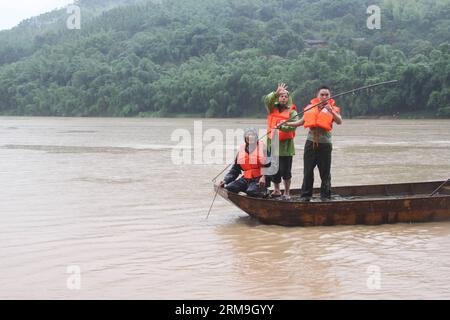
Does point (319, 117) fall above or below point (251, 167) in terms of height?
above

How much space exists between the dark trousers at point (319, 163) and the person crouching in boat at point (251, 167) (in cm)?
51

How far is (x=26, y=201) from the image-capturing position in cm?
1048

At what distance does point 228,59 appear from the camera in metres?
79.9

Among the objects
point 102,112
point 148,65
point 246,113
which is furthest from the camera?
point 148,65

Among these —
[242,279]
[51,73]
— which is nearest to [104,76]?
[51,73]

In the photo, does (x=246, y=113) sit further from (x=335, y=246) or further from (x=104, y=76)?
(x=335, y=246)

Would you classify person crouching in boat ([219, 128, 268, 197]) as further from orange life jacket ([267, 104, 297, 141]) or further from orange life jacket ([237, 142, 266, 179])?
orange life jacket ([267, 104, 297, 141])

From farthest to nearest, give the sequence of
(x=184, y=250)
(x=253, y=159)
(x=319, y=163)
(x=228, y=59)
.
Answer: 1. (x=228, y=59)
2. (x=253, y=159)
3. (x=319, y=163)
4. (x=184, y=250)

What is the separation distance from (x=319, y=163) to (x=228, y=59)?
7283 cm

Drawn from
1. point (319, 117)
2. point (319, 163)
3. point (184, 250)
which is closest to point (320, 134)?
point (319, 117)

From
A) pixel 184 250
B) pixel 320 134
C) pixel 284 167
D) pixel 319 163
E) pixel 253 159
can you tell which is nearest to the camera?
pixel 184 250

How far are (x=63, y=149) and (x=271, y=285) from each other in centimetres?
1776

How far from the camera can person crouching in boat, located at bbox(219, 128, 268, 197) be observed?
806 cm

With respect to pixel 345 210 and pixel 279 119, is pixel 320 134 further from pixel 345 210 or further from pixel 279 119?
pixel 345 210
